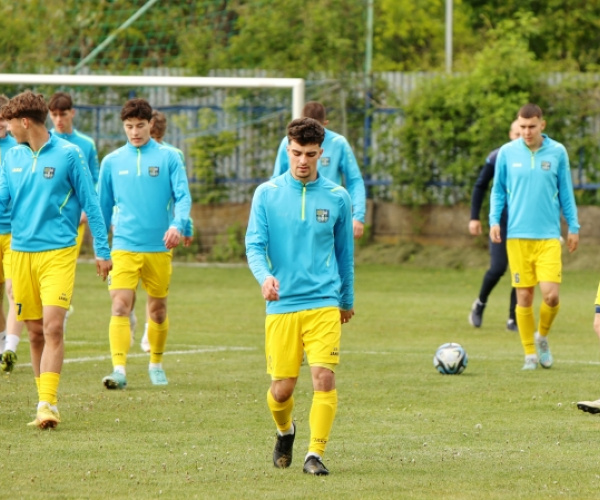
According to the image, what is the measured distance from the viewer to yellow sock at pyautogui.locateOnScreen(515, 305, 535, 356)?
37.9 feet

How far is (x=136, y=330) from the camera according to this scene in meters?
14.8

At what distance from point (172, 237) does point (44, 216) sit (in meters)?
1.58

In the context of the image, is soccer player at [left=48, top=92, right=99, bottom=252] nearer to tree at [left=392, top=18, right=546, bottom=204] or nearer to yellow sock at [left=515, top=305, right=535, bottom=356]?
yellow sock at [left=515, top=305, right=535, bottom=356]

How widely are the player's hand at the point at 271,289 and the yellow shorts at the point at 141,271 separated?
3788 mm

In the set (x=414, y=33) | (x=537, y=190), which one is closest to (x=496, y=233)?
(x=537, y=190)

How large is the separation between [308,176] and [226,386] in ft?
12.2

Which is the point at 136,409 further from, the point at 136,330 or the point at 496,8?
the point at 496,8

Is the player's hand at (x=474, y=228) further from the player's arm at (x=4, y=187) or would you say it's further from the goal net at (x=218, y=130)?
the goal net at (x=218, y=130)

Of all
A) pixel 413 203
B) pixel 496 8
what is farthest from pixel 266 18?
pixel 496 8

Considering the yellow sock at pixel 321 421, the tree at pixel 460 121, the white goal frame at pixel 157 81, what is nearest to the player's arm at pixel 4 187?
the yellow sock at pixel 321 421

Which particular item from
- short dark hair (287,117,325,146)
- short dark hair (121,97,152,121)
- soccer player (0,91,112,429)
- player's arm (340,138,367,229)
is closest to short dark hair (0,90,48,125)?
soccer player (0,91,112,429)

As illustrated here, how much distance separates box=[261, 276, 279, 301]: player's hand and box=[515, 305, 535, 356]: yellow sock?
16.9 feet

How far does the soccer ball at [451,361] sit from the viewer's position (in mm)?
11234

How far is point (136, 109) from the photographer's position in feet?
33.6
